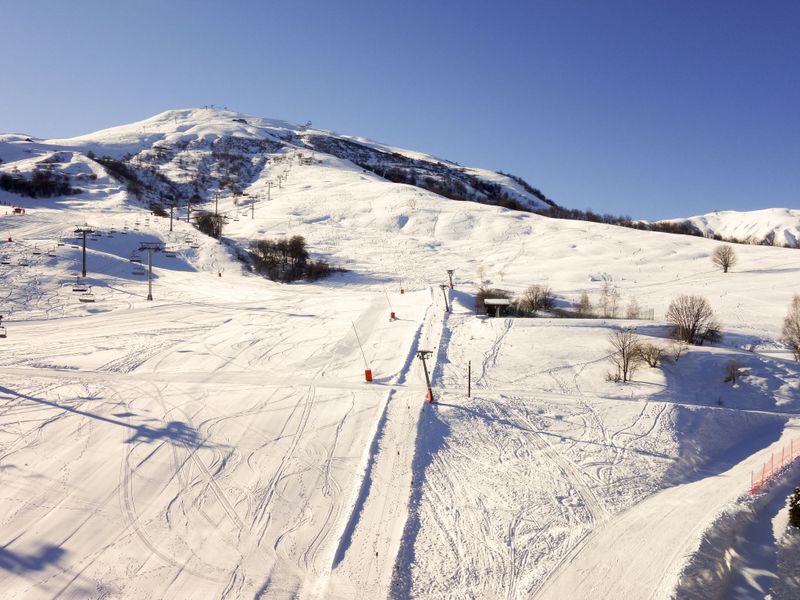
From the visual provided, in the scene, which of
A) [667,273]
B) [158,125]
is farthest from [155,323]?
[158,125]

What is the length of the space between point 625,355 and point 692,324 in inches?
287

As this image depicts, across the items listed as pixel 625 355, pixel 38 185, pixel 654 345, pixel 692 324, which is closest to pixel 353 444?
pixel 625 355

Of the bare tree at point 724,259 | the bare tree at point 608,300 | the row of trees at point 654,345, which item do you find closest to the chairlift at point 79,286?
the row of trees at point 654,345

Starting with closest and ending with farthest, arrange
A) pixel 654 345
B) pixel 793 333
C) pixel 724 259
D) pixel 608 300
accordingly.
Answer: pixel 654 345 → pixel 793 333 → pixel 608 300 → pixel 724 259

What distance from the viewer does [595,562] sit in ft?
36.3

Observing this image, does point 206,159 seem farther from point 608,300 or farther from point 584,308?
point 584,308

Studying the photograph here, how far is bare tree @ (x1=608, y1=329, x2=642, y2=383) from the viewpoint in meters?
21.6

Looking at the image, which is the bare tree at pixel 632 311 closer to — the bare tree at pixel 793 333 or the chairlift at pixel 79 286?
the bare tree at pixel 793 333

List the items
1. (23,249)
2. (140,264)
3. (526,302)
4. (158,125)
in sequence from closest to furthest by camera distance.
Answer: (526,302)
(23,249)
(140,264)
(158,125)

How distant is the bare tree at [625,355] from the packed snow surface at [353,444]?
21.7 inches

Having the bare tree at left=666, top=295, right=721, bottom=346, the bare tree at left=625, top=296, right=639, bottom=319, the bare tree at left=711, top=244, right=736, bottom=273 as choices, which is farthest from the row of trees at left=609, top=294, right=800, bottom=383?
the bare tree at left=711, top=244, right=736, bottom=273

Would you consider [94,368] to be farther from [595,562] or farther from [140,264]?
[140,264]

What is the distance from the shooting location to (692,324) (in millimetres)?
26094

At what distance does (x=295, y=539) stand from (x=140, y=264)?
40.1 metres
